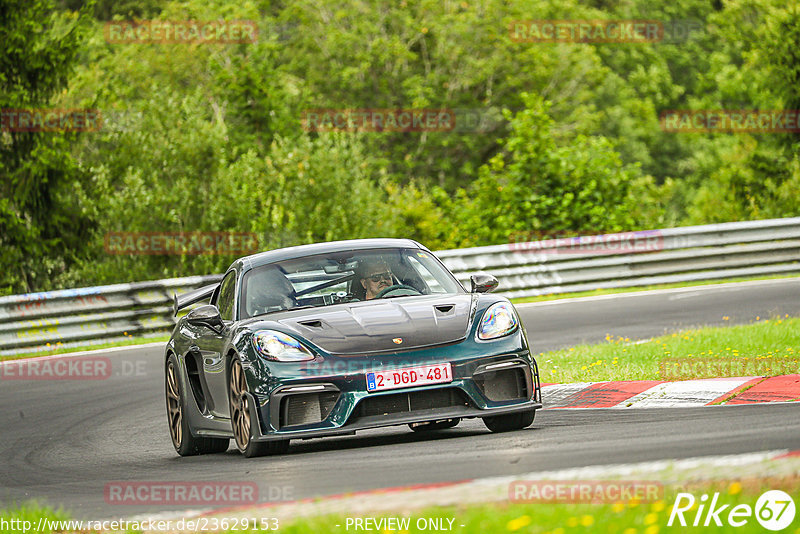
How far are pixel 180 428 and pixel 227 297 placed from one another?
3.27ft

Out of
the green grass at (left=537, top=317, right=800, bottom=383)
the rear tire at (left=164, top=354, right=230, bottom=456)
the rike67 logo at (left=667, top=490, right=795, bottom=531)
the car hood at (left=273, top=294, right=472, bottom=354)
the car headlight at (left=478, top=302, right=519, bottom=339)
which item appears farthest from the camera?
the green grass at (left=537, top=317, right=800, bottom=383)

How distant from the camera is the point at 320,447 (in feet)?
28.3

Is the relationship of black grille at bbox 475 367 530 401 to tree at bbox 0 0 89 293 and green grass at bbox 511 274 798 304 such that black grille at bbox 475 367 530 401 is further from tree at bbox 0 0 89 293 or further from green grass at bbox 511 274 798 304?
tree at bbox 0 0 89 293

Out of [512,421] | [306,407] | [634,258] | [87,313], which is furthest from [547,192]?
[306,407]

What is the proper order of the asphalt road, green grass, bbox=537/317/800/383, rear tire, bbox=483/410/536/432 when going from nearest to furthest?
the asphalt road < rear tire, bbox=483/410/536/432 < green grass, bbox=537/317/800/383

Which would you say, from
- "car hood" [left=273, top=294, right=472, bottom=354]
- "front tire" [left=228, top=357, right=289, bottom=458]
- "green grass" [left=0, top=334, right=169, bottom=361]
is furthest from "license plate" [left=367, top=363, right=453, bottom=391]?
"green grass" [left=0, top=334, right=169, bottom=361]

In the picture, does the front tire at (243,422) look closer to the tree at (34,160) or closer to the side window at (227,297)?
the side window at (227,297)

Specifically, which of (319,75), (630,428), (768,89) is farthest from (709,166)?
(630,428)

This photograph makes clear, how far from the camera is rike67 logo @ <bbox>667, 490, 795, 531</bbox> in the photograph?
14.9ft

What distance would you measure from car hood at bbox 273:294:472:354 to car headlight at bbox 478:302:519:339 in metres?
0.11

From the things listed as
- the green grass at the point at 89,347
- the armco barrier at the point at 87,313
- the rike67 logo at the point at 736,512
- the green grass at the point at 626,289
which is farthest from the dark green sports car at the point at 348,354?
the green grass at the point at 626,289

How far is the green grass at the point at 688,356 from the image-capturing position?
10.4 metres

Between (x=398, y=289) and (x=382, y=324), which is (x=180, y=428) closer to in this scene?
(x=398, y=289)

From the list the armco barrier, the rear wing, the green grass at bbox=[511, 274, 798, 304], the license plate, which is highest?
the license plate
